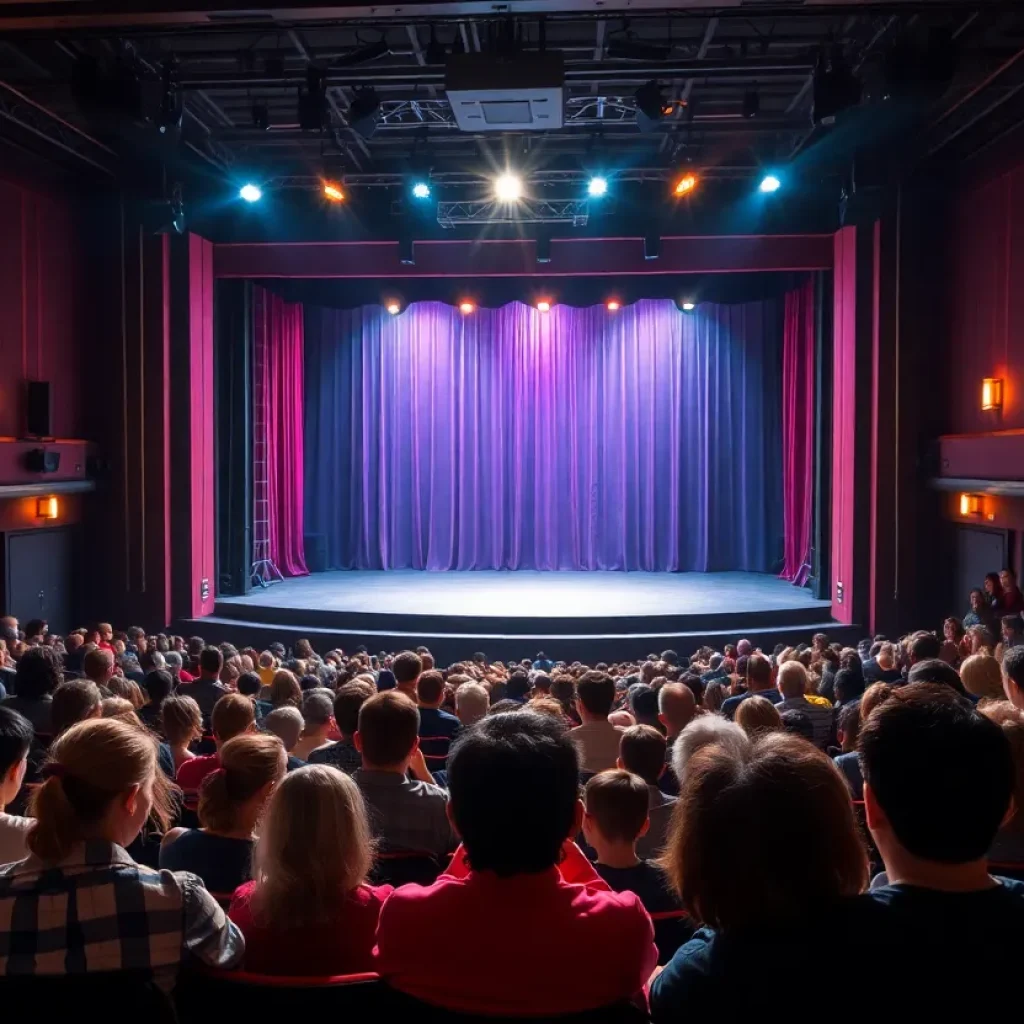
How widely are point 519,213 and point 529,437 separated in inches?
211

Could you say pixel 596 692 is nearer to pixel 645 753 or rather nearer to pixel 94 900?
pixel 645 753

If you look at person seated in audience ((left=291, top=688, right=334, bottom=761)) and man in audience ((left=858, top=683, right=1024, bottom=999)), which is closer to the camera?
man in audience ((left=858, top=683, right=1024, bottom=999))

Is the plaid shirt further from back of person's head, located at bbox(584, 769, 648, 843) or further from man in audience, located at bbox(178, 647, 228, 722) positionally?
man in audience, located at bbox(178, 647, 228, 722)

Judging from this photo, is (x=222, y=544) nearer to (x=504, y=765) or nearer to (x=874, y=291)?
(x=874, y=291)

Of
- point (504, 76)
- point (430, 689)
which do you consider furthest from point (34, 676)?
point (504, 76)

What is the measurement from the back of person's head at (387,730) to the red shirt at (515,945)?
1.36 m

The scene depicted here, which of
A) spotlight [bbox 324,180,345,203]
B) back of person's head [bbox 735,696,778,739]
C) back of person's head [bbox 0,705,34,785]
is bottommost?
back of person's head [bbox 735,696,778,739]

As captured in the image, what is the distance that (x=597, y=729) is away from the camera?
192 inches

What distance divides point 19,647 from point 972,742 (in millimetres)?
8292

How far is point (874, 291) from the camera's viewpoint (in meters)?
12.9

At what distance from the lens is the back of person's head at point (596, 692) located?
4871 mm

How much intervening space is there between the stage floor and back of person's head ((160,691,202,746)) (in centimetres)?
802

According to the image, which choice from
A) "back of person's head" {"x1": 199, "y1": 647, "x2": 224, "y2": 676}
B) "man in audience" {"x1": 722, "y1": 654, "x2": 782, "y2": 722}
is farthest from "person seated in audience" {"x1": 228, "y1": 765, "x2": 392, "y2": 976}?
"back of person's head" {"x1": 199, "y1": 647, "x2": 224, "y2": 676}

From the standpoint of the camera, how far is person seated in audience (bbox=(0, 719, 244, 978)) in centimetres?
203
